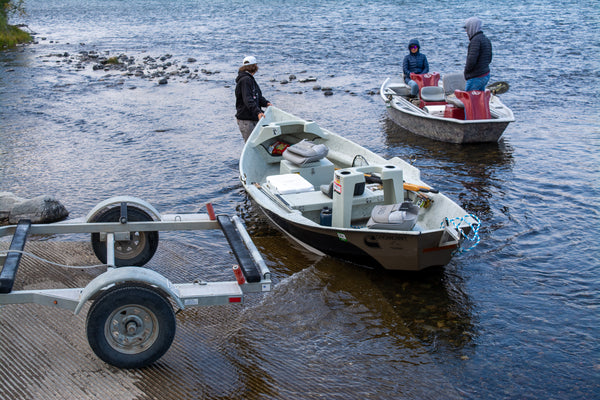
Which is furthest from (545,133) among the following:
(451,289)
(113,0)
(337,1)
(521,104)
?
(113,0)

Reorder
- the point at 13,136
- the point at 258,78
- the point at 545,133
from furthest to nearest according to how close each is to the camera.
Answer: the point at 258,78 → the point at 13,136 → the point at 545,133

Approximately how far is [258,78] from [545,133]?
11113mm

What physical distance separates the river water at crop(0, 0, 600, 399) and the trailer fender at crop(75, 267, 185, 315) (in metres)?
0.81

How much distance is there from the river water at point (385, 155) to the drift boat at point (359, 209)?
18.3 inches

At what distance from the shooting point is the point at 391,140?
1356 cm

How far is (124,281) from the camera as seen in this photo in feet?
15.7

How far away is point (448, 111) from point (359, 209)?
584cm

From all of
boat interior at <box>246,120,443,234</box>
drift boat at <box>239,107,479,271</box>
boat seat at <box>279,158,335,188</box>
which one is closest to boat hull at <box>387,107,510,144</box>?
drift boat at <box>239,107,479,271</box>

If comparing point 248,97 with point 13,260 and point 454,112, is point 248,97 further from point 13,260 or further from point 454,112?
point 13,260

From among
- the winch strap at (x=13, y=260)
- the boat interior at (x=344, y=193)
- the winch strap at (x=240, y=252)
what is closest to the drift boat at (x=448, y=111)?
the boat interior at (x=344, y=193)

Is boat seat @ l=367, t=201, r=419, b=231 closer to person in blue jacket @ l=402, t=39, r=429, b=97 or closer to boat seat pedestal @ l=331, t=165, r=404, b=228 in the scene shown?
boat seat pedestal @ l=331, t=165, r=404, b=228

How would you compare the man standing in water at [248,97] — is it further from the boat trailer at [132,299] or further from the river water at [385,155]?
the boat trailer at [132,299]

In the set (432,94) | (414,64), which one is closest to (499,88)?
(432,94)

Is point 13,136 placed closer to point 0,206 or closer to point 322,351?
point 0,206
